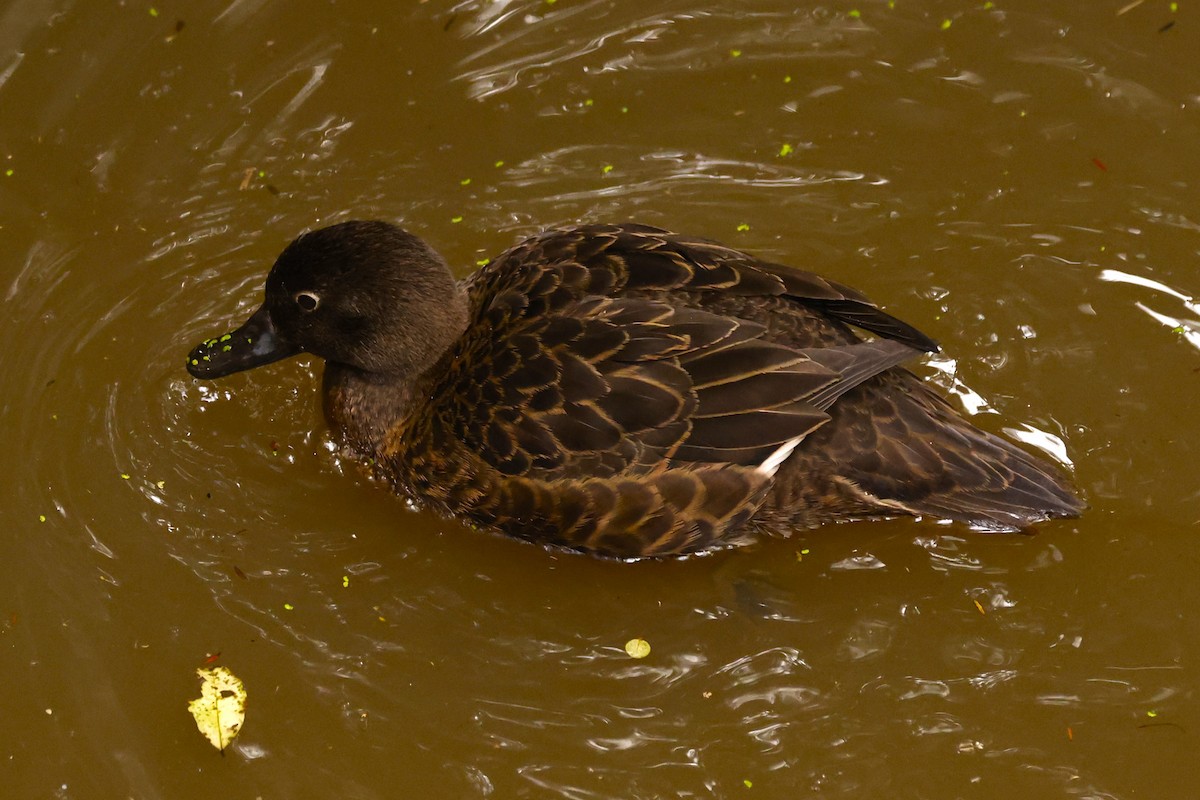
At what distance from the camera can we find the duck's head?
16.4 ft

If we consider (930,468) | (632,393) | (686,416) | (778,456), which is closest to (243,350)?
(632,393)

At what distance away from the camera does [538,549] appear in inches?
203

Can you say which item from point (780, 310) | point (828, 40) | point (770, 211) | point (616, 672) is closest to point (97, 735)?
point (616, 672)

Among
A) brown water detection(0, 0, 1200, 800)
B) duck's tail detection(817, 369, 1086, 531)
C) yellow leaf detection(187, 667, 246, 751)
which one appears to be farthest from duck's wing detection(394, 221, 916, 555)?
yellow leaf detection(187, 667, 246, 751)

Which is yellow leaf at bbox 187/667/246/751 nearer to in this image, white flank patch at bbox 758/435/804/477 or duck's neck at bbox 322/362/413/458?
duck's neck at bbox 322/362/413/458

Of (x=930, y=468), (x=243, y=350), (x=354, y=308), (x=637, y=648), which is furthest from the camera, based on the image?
(x=243, y=350)

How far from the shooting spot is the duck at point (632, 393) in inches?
181

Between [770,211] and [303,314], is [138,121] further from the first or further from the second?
[770,211]

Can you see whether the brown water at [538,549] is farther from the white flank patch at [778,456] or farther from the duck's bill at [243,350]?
the white flank patch at [778,456]

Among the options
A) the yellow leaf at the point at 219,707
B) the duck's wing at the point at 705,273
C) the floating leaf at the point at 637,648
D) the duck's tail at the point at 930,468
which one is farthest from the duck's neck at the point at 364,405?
the duck's tail at the point at 930,468

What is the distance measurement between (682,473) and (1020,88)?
3280mm

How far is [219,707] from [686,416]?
2.02 metres

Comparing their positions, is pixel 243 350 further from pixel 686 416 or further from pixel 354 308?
pixel 686 416

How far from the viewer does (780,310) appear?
491 centimetres
